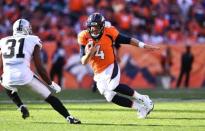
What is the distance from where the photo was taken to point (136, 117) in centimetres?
1123

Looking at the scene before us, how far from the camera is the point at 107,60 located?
1113cm

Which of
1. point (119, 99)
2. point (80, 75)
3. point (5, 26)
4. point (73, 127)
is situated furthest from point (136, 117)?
point (5, 26)

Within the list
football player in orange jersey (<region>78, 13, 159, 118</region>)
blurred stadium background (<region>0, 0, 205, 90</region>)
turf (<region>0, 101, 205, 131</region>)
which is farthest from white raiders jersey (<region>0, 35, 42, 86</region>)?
blurred stadium background (<region>0, 0, 205, 90</region>)

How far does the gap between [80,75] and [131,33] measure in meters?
2.30

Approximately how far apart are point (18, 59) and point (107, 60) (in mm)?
1645

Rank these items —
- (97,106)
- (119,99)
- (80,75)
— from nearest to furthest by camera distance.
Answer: (119,99) < (97,106) < (80,75)

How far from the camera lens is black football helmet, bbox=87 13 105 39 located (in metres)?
10.8

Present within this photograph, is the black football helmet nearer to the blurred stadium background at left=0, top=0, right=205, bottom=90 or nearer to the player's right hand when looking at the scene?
the player's right hand

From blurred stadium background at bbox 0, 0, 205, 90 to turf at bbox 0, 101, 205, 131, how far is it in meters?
6.96

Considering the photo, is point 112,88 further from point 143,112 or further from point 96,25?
point 96,25

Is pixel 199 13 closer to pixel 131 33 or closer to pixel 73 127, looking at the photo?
pixel 131 33

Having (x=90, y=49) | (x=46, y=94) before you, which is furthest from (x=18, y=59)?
(x=90, y=49)

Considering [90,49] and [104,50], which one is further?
[104,50]

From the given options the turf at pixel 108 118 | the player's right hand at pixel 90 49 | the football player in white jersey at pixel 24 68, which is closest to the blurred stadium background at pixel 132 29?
the turf at pixel 108 118
